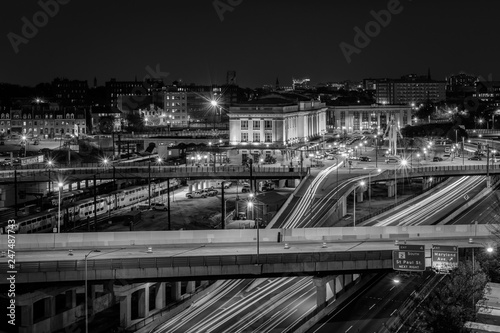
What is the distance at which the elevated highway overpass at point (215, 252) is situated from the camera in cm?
1828

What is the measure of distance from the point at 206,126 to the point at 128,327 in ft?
232

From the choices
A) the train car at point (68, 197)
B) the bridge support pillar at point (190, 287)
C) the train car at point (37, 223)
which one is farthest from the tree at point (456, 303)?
the train car at point (68, 197)

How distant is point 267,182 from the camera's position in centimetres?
4706

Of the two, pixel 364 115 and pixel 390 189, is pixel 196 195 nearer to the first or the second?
pixel 390 189

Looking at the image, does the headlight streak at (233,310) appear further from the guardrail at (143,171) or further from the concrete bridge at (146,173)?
the guardrail at (143,171)

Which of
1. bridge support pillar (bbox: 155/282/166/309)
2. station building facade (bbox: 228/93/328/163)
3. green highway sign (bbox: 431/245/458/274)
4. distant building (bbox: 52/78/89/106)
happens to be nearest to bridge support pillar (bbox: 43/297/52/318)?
bridge support pillar (bbox: 155/282/166/309)

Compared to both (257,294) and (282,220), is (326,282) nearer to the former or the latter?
(257,294)

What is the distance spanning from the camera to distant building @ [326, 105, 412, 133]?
9050 cm

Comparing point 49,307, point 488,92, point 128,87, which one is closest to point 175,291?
point 49,307

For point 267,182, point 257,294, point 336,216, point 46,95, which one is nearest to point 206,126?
point 46,95

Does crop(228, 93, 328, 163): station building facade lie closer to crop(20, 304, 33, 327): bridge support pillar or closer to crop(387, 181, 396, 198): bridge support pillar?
crop(387, 181, 396, 198): bridge support pillar

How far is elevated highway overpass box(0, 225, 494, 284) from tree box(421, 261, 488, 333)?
152cm

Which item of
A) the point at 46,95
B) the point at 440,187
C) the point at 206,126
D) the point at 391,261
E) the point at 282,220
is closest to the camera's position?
the point at 391,261

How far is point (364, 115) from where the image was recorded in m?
91.4
